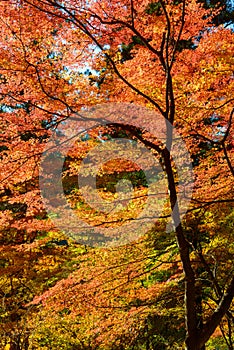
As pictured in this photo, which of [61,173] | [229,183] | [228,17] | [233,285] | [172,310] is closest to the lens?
[233,285]

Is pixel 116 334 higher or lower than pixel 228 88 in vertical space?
lower

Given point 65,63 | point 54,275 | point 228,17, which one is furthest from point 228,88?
point 228,17

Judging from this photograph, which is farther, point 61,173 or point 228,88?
point 61,173

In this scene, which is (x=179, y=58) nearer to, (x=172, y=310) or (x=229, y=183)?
(x=229, y=183)

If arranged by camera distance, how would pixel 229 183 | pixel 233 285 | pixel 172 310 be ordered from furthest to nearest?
1. pixel 172 310
2. pixel 229 183
3. pixel 233 285

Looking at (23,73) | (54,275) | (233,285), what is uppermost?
(23,73)

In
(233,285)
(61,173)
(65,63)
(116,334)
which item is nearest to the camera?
(233,285)

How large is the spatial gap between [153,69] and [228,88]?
4.15 feet

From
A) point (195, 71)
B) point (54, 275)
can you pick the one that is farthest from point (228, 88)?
point (54, 275)

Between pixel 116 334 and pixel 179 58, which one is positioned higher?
pixel 179 58

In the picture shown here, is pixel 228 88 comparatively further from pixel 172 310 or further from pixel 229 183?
pixel 172 310

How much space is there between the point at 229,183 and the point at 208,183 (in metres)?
0.62

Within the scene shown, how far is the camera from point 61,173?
26.4 ft

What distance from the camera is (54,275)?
28.0 ft
